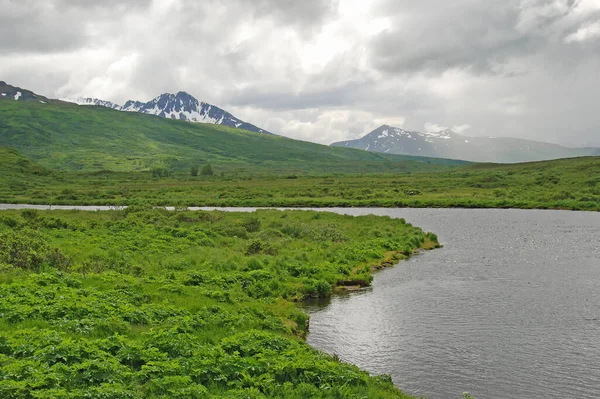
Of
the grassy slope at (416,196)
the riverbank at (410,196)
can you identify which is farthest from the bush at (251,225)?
the grassy slope at (416,196)

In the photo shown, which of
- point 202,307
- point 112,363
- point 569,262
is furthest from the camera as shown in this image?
point 569,262

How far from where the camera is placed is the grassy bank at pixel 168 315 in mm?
15328

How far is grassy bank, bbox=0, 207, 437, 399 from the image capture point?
1533 centimetres

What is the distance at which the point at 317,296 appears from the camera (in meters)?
33.8

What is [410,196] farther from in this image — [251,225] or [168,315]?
[168,315]

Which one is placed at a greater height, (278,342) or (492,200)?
(492,200)

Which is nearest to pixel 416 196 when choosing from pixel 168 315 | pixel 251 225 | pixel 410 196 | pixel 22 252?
pixel 410 196

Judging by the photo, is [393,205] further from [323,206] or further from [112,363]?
[112,363]

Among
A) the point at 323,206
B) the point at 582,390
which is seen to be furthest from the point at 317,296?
the point at 323,206

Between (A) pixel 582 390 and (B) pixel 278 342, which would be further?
(B) pixel 278 342

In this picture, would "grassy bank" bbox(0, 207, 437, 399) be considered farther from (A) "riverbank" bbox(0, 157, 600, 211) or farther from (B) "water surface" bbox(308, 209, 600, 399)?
(A) "riverbank" bbox(0, 157, 600, 211)

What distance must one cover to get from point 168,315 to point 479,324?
54.0 feet

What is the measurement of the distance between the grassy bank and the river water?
236 cm

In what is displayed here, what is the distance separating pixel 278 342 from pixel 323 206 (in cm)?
9183
